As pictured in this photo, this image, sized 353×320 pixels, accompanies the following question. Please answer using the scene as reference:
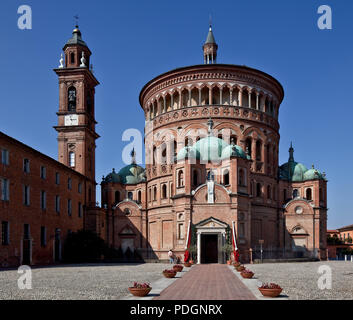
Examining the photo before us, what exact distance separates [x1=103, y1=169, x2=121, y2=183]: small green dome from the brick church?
15 centimetres

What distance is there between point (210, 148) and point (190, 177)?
4.38 m

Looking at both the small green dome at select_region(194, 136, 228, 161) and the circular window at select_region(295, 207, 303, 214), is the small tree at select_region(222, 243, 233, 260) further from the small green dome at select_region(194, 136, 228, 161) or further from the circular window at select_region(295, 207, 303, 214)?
the circular window at select_region(295, 207, 303, 214)

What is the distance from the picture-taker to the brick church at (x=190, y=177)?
41.3 m

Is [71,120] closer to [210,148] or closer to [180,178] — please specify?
[180,178]

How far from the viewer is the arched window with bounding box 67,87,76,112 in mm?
51562

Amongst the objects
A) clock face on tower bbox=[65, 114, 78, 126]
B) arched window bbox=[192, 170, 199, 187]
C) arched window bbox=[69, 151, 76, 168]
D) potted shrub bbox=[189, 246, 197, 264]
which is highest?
clock face on tower bbox=[65, 114, 78, 126]

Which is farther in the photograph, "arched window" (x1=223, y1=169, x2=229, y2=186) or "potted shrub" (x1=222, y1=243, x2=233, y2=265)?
"arched window" (x1=223, y1=169, x2=229, y2=186)

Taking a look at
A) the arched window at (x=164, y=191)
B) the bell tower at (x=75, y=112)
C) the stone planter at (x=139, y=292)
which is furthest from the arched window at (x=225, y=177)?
the stone planter at (x=139, y=292)

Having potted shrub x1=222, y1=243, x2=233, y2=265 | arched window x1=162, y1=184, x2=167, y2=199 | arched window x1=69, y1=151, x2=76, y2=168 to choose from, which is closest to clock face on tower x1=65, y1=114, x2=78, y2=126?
arched window x1=69, y1=151, x2=76, y2=168

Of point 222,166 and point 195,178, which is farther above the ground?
point 222,166

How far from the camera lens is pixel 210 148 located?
149 ft

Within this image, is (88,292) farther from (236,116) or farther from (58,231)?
(236,116)

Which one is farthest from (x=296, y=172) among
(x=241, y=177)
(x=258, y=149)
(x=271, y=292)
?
Answer: (x=271, y=292)
